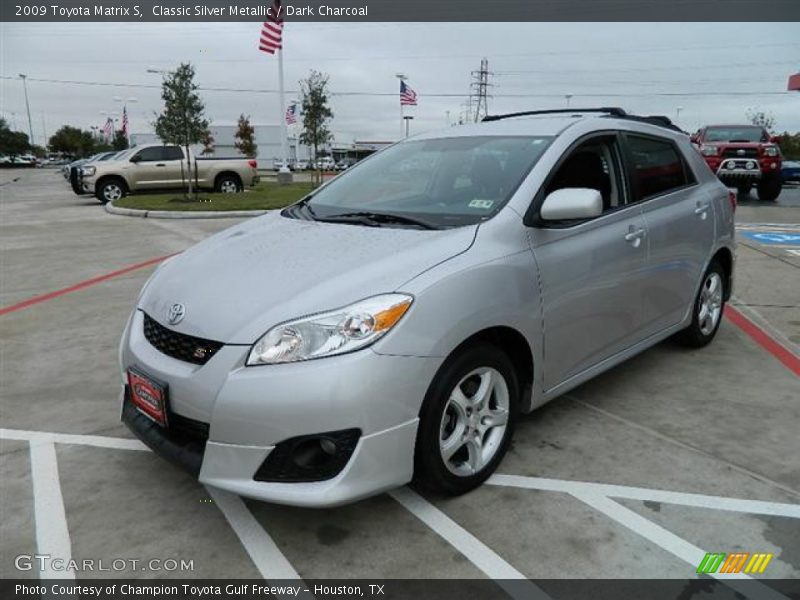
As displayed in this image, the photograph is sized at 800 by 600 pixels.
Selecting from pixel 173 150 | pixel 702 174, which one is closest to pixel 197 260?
pixel 702 174

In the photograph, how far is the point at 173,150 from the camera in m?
19.7

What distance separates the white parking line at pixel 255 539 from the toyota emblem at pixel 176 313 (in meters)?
0.73

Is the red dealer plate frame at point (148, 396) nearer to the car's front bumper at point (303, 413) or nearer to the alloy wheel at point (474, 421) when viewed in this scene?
the car's front bumper at point (303, 413)

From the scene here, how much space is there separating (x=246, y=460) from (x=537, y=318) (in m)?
1.45

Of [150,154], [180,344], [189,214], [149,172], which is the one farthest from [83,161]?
[180,344]

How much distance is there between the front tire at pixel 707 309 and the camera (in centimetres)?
461

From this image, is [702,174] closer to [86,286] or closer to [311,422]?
[311,422]

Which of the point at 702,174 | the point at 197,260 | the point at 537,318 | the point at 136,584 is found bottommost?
the point at 136,584

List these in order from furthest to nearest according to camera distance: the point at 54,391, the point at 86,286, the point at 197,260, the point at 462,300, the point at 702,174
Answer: the point at 86,286
the point at 702,174
the point at 54,391
the point at 197,260
the point at 462,300

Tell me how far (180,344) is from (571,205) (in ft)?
6.07

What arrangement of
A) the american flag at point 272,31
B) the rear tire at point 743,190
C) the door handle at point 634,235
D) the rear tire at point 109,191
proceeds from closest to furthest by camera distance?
the door handle at point 634,235 < the rear tire at point 743,190 < the rear tire at point 109,191 < the american flag at point 272,31

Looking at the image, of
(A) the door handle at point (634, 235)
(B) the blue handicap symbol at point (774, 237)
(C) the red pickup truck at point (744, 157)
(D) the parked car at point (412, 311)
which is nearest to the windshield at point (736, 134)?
(C) the red pickup truck at point (744, 157)

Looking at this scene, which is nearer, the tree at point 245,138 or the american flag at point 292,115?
the american flag at point 292,115

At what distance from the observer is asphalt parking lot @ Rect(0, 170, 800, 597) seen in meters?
2.47
